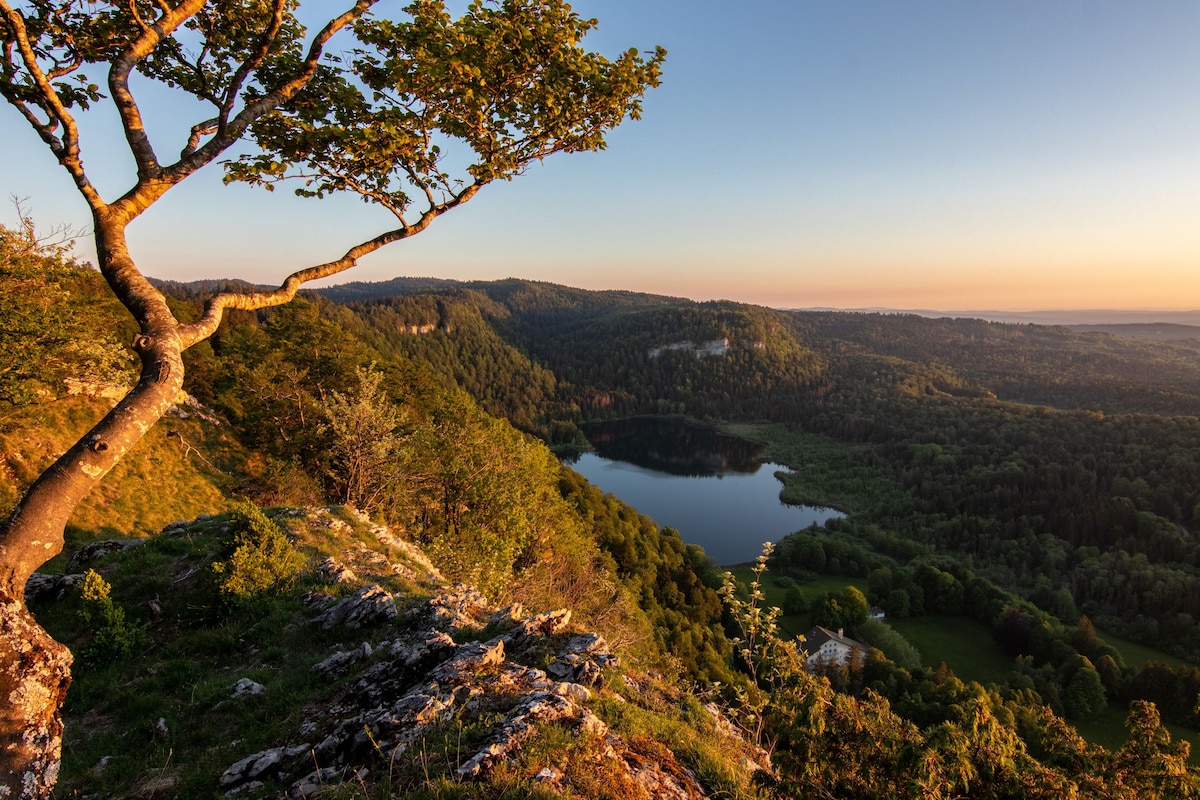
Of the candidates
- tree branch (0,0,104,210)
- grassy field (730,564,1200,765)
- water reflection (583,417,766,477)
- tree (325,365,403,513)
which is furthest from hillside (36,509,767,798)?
water reflection (583,417,766,477)

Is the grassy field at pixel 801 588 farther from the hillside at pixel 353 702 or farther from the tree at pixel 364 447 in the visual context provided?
the hillside at pixel 353 702

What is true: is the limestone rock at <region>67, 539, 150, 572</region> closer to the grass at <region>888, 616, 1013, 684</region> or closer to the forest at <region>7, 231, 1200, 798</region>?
the forest at <region>7, 231, 1200, 798</region>

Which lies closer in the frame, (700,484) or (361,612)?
(361,612)

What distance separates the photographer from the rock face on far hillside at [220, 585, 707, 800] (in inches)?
153

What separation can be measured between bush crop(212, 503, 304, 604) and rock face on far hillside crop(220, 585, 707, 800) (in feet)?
8.97

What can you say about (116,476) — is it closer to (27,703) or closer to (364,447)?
(364,447)

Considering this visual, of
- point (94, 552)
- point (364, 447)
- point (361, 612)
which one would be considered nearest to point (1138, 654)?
point (364, 447)

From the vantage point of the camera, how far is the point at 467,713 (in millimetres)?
4418

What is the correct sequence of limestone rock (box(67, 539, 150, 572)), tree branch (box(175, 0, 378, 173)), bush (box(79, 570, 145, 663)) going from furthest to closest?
limestone rock (box(67, 539, 150, 572)), bush (box(79, 570, 145, 663)), tree branch (box(175, 0, 378, 173))

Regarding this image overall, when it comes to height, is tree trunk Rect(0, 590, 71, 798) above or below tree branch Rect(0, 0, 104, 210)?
below

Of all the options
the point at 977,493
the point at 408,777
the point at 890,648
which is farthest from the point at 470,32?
the point at 977,493

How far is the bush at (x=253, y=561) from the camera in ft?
25.3

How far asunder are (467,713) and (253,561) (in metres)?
5.62

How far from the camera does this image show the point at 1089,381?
192m
